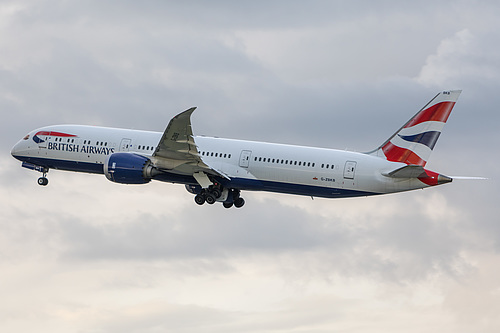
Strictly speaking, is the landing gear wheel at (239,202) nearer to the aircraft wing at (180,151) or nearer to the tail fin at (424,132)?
the aircraft wing at (180,151)

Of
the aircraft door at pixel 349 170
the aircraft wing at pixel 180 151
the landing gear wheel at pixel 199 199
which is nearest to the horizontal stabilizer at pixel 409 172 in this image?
the aircraft door at pixel 349 170

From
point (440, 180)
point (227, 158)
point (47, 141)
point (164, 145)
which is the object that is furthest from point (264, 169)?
point (47, 141)

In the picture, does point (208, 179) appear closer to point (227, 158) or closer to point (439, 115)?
point (227, 158)

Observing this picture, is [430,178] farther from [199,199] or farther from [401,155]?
[199,199]

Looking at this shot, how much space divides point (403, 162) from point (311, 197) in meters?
7.56

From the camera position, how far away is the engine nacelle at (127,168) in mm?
63750

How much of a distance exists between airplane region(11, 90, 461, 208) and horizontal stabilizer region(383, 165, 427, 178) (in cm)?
7

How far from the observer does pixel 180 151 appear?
62.8 metres

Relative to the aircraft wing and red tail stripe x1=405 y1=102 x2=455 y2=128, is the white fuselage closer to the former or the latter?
the aircraft wing

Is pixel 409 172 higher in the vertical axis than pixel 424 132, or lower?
lower

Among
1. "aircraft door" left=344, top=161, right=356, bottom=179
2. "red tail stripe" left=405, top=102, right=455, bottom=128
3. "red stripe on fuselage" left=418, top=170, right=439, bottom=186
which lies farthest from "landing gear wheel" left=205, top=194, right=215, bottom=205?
"red tail stripe" left=405, top=102, right=455, bottom=128

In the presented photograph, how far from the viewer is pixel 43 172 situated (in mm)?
71750

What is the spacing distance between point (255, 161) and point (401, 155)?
10752mm

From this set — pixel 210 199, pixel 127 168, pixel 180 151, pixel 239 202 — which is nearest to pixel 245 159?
pixel 210 199
